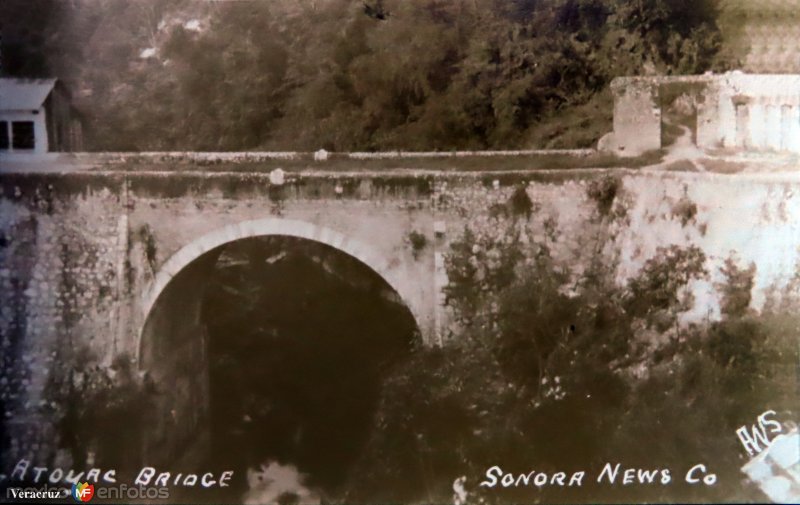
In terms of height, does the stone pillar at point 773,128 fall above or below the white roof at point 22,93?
below

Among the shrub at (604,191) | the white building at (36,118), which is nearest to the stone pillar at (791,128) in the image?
the shrub at (604,191)

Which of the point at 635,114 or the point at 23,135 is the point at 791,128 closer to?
the point at 635,114

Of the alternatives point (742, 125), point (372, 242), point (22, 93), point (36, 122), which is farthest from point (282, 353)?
point (742, 125)

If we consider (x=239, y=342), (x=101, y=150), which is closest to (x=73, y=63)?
(x=101, y=150)

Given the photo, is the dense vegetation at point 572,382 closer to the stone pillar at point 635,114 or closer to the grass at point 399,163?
the grass at point 399,163

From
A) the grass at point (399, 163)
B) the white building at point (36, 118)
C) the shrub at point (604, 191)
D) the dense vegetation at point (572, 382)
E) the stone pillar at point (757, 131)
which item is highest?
the white building at point (36, 118)

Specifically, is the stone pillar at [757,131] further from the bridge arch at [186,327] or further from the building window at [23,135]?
the building window at [23,135]

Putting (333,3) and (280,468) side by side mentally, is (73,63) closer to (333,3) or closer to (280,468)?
(333,3)

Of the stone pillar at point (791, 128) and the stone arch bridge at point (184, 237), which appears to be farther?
the stone arch bridge at point (184, 237)
